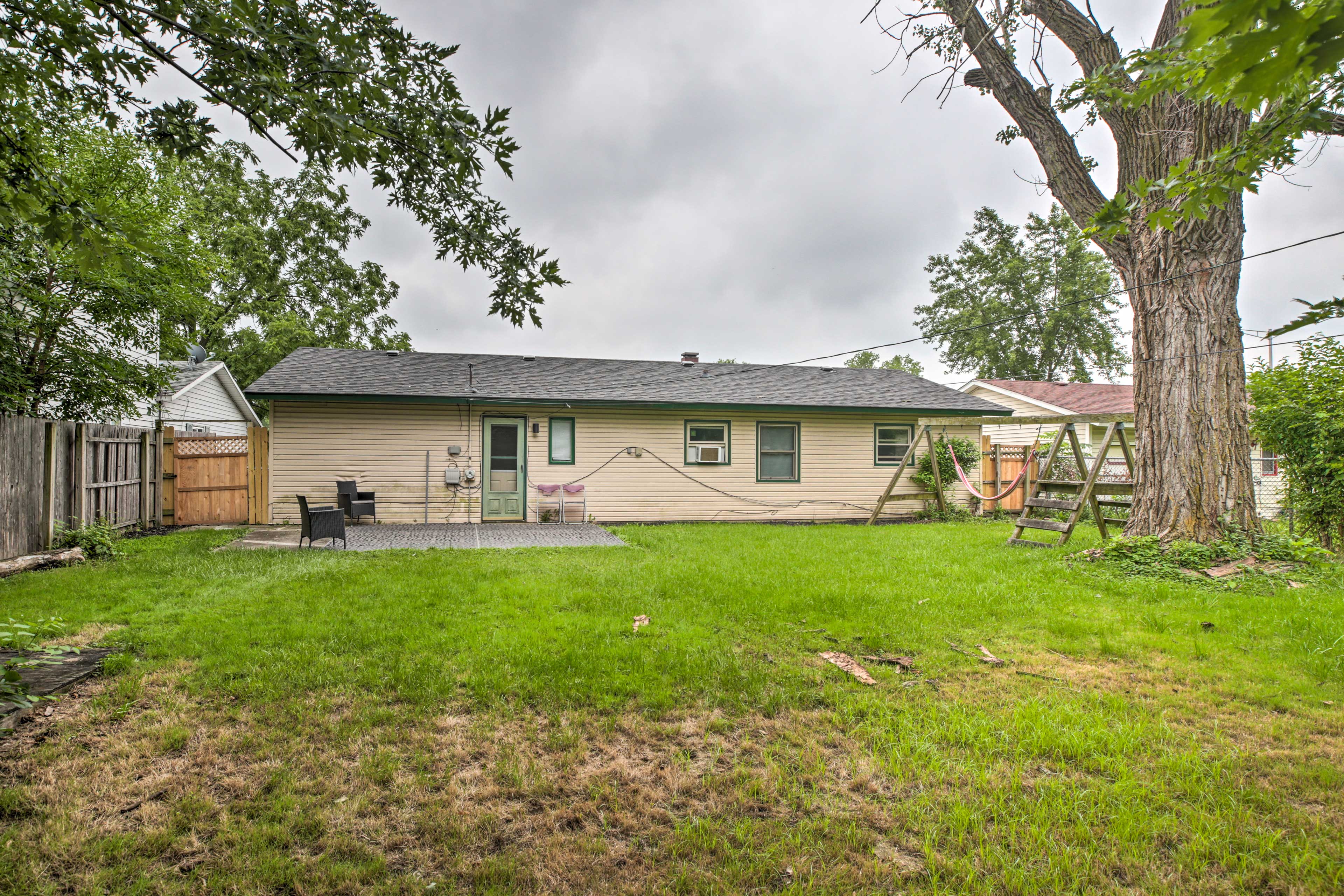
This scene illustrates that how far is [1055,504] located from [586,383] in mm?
8881

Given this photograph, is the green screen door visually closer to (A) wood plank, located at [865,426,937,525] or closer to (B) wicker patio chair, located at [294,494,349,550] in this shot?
(B) wicker patio chair, located at [294,494,349,550]

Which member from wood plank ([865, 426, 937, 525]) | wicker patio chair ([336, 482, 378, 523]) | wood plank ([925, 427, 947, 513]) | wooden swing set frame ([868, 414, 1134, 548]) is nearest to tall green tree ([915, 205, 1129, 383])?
wood plank ([925, 427, 947, 513])

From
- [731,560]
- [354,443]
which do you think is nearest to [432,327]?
[354,443]

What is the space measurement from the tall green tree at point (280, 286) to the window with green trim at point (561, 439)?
33.0ft

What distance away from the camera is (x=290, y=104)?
235 centimetres

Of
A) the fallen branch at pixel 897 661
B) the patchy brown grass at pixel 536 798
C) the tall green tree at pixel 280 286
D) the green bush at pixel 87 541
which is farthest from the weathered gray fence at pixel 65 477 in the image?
the tall green tree at pixel 280 286

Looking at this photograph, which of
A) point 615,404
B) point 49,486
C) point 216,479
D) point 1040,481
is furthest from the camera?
point 615,404

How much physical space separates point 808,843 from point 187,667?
366 cm

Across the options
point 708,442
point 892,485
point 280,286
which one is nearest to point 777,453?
point 708,442

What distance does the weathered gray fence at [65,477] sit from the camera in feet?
21.1

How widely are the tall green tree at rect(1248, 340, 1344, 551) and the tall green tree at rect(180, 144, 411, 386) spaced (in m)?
20.1

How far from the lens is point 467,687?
3352 mm

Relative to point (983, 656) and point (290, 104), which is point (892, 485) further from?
point (290, 104)

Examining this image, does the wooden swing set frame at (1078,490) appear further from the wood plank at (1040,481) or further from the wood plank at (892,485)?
the wood plank at (892,485)
